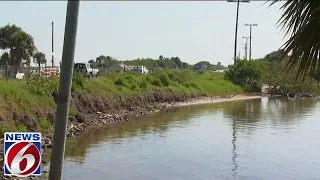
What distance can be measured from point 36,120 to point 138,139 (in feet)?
16.9

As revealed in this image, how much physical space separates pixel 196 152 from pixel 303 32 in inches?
525

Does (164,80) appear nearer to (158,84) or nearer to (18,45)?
(158,84)

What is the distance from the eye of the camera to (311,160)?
59.3ft

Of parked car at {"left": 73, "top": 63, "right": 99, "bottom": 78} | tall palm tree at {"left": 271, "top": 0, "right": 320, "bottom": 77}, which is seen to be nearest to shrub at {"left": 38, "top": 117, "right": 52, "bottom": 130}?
tall palm tree at {"left": 271, "top": 0, "right": 320, "bottom": 77}

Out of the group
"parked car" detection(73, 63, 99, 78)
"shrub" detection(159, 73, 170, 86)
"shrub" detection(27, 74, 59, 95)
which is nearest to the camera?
"shrub" detection(27, 74, 59, 95)

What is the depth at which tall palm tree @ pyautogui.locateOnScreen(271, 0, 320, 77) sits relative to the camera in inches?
273

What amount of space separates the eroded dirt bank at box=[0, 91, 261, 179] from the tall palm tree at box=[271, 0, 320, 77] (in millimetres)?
13771

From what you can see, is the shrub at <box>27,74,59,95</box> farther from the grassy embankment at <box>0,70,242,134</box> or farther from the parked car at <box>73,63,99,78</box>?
the parked car at <box>73,63,99,78</box>

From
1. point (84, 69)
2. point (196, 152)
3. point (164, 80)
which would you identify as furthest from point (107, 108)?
point (164, 80)

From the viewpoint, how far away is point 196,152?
784 inches

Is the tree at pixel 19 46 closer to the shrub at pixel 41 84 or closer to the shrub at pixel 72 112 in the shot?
the shrub at pixel 41 84

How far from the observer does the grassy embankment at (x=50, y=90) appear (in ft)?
74.1

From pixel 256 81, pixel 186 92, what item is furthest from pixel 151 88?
pixel 256 81

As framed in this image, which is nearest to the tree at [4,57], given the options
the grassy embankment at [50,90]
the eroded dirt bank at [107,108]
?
the grassy embankment at [50,90]
